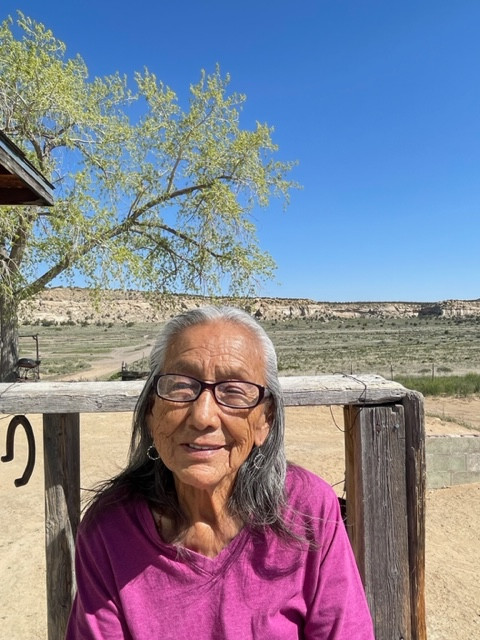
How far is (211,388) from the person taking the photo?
141cm

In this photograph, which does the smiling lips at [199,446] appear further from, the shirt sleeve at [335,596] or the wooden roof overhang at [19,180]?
the wooden roof overhang at [19,180]

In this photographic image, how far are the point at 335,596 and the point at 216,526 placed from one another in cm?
38

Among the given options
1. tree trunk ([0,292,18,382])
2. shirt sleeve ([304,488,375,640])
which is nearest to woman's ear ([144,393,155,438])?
shirt sleeve ([304,488,375,640])

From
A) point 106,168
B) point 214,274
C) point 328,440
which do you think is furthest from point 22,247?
point 328,440

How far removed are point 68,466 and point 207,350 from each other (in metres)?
0.73

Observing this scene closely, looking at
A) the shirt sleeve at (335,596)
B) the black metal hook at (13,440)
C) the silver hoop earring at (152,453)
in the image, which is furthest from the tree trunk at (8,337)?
the shirt sleeve at (335,596)

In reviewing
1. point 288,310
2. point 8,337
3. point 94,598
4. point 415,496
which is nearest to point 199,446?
point 94,598

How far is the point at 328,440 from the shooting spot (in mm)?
9281

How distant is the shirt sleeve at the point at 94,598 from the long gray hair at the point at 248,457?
15 cm

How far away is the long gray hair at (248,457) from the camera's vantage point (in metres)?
1.47

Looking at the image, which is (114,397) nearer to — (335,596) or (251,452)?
(251,452)

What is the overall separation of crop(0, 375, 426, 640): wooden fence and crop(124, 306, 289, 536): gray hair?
0.14 meters

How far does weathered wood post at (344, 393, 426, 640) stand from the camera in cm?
168

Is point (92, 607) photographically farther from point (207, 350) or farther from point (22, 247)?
point (22, 247)
